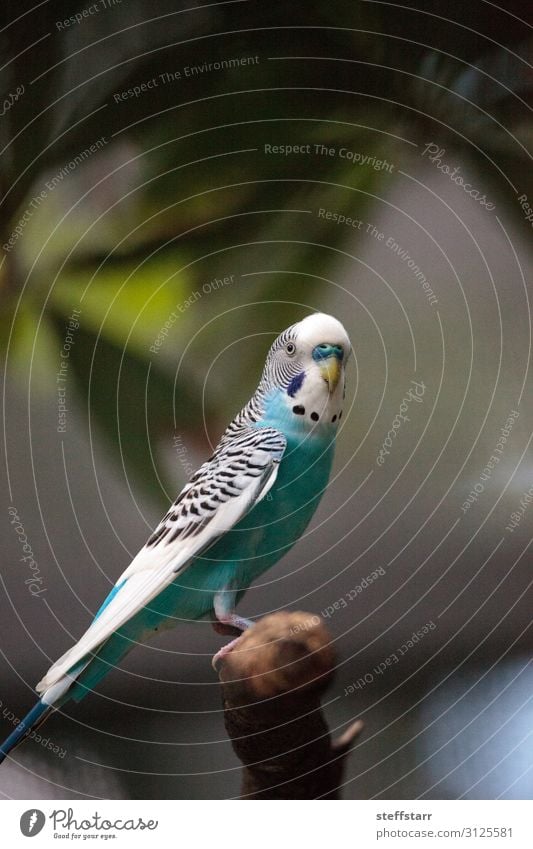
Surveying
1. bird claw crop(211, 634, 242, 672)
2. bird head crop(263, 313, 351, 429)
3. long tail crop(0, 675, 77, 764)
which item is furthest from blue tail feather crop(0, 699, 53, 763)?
bird head crop(263, 313, 351, 429)

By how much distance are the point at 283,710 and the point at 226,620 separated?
11 centimetres

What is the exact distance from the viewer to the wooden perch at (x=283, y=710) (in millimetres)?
1036

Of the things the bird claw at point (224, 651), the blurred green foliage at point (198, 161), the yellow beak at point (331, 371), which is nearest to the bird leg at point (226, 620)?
the bird claw at point (224, 651)

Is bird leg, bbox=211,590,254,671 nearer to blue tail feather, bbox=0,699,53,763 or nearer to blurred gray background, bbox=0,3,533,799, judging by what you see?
blurred gray background, bbox=0,3,533,799

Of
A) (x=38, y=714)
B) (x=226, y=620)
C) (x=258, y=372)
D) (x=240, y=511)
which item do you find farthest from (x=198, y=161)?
(x=38, y=714)

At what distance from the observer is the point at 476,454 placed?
1.10 meters

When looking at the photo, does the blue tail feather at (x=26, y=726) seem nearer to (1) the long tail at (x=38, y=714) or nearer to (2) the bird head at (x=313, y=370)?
(1) the long tail at (x=38, y=714)

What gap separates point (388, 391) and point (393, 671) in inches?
12.5

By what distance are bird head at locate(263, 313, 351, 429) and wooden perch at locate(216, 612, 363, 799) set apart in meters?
0.23

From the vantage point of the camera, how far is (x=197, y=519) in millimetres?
1039

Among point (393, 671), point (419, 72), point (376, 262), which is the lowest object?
point (393, 671)

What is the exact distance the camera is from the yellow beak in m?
1.04
